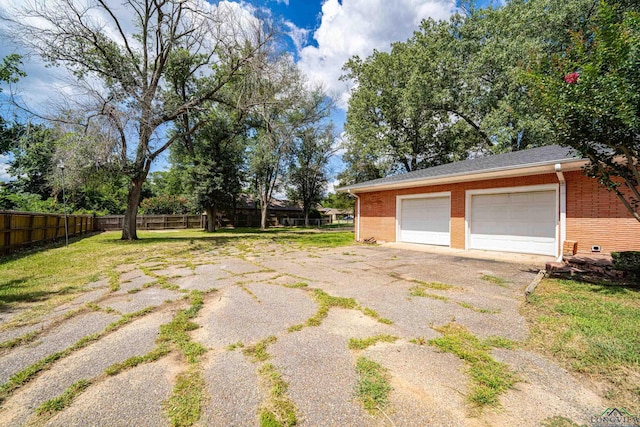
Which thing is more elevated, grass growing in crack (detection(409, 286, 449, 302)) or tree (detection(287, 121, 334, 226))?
tree (detection(287, 121, 334, 226))

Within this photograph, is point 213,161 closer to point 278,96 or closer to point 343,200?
point 278,96

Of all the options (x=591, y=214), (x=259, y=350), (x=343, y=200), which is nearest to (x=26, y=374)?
(x=259, y=350)

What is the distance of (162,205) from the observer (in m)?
26.1

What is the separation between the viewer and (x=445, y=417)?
156cm

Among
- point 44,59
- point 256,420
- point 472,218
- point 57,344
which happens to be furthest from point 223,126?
point 256,420

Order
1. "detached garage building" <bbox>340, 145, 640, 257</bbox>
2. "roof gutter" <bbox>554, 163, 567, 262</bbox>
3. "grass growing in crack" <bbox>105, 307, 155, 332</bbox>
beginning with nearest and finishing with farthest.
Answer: "grass growing in crack" <bbox>105, 307, 155, 332</bbox> < "detached garage building" <bbox>340, 145, 640, 257</bbox> < "roof gutter" <bbox>554, 163, 567, 262</bbox>

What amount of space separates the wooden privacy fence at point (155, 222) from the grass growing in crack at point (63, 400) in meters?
23.0

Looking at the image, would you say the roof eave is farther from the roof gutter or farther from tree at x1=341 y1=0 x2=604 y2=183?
tree at x1=341 y1=0 x2=604 y2=183

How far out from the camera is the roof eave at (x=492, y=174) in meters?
6.10

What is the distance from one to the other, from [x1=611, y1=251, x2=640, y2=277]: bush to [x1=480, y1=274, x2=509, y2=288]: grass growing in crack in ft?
5.82

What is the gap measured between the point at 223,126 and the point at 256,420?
66.2 feet

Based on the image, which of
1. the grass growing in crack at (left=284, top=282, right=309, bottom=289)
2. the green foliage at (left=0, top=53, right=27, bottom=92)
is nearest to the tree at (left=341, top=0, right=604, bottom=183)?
the grass growing in crack at (left=284, top=282, right=309, bottom=289)

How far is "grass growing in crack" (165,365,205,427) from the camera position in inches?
60.7

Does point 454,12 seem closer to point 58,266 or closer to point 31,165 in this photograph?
point 58,266
